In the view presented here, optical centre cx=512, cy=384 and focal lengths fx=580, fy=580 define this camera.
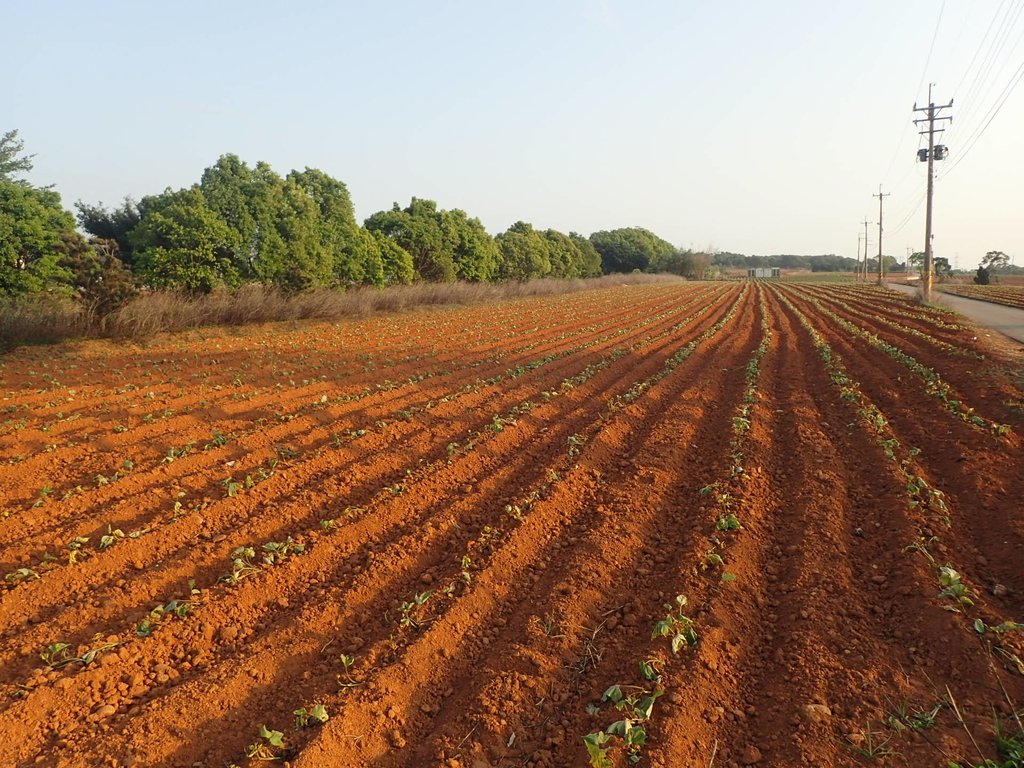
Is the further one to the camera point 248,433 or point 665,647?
point 248,433

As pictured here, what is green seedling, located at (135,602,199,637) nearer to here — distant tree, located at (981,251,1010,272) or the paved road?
the paved road

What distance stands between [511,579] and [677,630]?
126 centimetres

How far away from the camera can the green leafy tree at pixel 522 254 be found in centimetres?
4406

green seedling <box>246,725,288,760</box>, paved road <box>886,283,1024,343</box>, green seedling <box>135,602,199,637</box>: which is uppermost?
paved road <box>886,283,1024,343</box>

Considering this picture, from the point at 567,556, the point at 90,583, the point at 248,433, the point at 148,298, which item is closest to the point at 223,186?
the point at 148,298

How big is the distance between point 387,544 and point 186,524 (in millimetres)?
1835

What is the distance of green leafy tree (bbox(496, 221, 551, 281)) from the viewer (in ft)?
145

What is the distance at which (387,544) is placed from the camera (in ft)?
15.9

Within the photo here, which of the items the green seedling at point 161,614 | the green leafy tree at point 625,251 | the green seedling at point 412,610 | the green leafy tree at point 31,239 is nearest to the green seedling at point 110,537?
the green seedling at point 161,614

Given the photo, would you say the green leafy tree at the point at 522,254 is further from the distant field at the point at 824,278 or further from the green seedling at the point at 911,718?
the distant field at the point at 824,278

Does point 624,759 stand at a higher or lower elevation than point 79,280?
lower

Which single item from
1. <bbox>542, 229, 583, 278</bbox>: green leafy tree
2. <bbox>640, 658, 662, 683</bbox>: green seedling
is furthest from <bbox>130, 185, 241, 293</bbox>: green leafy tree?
<bbox>542, 229, 583, 278</bbox>: green leafy tree

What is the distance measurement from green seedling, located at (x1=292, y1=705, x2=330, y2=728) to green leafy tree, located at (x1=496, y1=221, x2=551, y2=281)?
40.6 m

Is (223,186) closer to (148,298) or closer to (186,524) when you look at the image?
(148,298)
